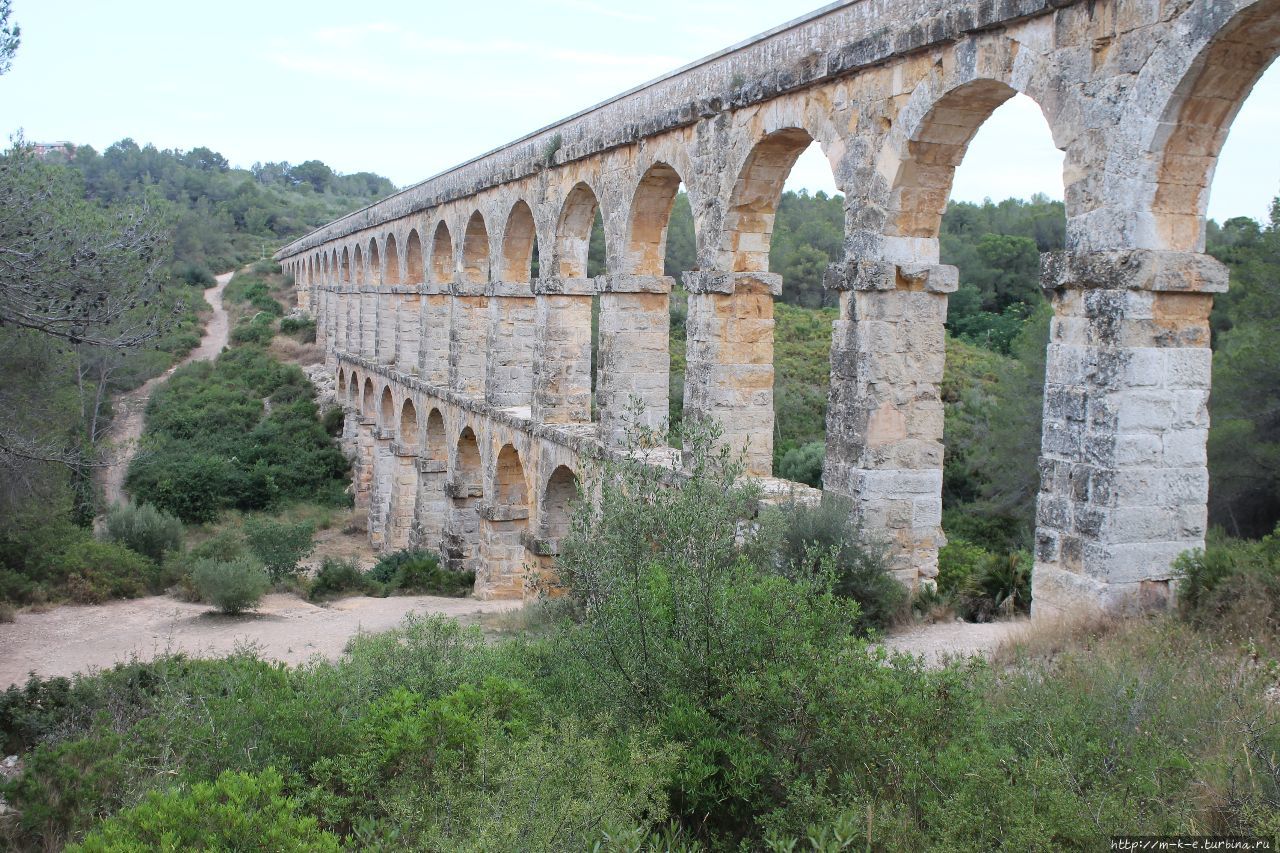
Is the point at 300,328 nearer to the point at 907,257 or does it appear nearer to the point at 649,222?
the point at 649,222

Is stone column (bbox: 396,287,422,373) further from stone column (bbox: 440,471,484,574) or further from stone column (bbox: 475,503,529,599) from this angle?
stone column (bbox: 475,503,529,599)

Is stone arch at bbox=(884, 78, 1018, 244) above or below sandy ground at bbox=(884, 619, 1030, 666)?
above

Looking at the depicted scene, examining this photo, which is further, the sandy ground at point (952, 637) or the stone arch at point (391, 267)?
the stone arch at point (391, 267)

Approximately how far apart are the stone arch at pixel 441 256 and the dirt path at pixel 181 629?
23.2 ft

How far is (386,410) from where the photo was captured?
2122 cm

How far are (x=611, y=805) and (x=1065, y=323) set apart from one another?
370 cm

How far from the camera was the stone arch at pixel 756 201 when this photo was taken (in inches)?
333

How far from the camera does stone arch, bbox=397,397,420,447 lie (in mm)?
19078

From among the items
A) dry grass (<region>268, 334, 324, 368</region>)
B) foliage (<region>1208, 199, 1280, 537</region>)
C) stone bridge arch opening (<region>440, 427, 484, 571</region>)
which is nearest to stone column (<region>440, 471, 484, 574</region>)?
stone bridge arch opening (<region>440, 427, 484, 571</region>)

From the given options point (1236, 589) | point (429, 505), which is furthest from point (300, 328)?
point (1236, 589)

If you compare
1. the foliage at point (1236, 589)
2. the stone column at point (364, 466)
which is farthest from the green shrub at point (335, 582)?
the foliage at point (1236, 589)

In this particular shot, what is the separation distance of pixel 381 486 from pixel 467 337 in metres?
5.65

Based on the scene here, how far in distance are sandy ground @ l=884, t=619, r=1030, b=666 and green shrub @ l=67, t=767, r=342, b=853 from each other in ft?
11.8

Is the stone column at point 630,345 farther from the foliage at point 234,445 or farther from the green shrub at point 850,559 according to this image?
the foliage at point 234,445
